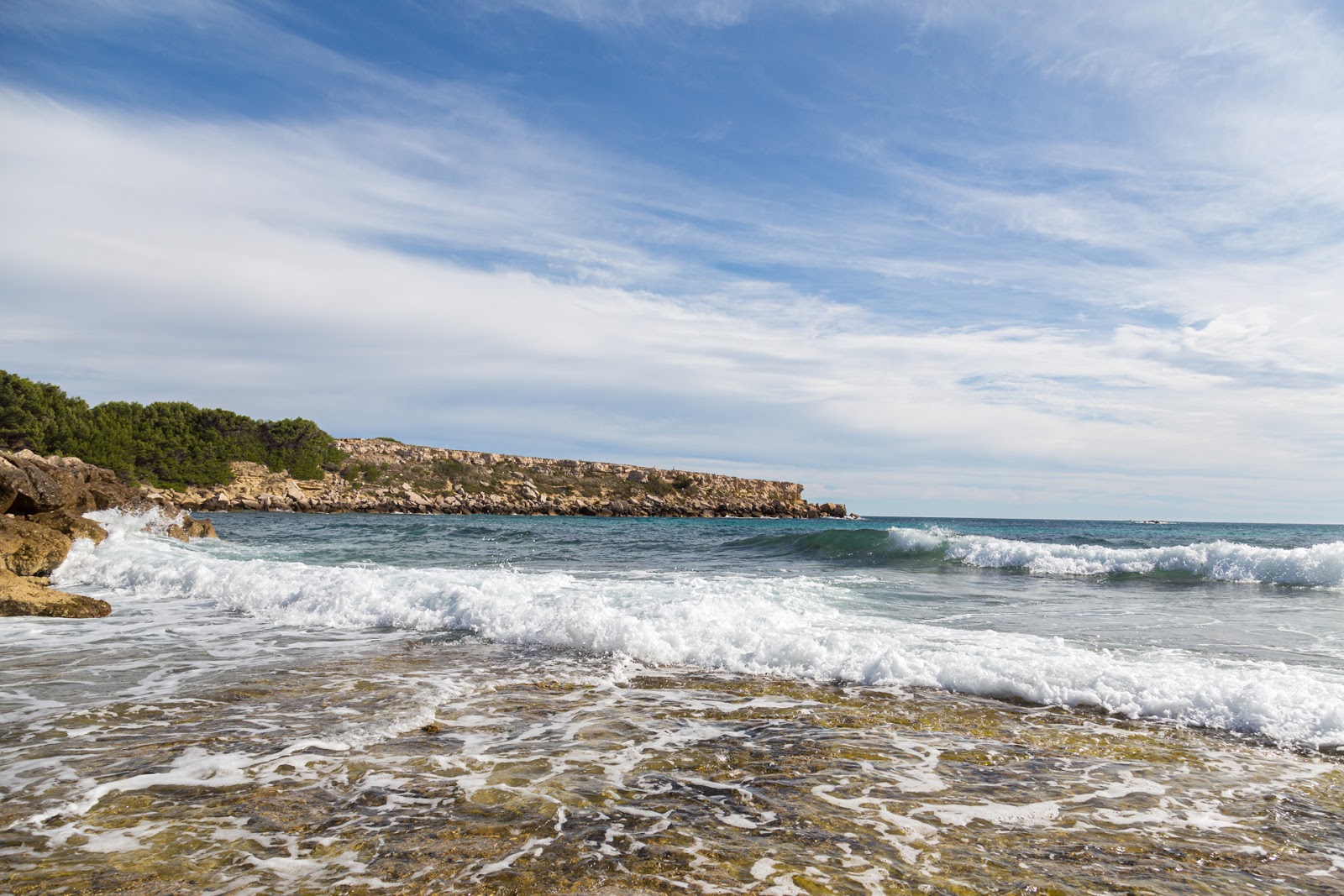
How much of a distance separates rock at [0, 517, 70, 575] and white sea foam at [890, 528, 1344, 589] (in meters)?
21.7

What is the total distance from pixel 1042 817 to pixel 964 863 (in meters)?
0.91

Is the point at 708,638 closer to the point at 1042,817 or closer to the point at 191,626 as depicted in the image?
the point at 1042,817

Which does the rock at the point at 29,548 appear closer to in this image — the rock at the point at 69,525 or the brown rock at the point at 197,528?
the rock at the point at 69,525

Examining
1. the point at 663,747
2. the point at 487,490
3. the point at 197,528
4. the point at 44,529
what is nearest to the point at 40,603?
the point at 44,529

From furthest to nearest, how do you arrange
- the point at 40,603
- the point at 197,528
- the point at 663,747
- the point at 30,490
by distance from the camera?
the point at 197,528, the point at 30,490, the point at 40,603, the point at 663,747

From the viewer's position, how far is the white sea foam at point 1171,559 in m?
17.2

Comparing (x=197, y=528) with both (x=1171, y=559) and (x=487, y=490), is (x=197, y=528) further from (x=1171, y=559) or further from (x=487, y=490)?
(x=487, y=490)

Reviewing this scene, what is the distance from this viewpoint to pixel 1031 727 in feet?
19.8

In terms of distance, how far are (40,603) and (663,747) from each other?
1025 centimetres

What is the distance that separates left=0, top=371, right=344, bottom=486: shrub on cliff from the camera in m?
49.3

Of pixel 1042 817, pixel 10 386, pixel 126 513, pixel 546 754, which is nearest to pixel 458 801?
pixel 546 754

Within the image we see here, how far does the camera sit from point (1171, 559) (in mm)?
19578

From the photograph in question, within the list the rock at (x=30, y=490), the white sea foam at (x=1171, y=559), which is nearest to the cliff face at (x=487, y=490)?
the rock at (x=30, y=490)

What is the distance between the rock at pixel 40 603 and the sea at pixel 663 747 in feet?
1.41
